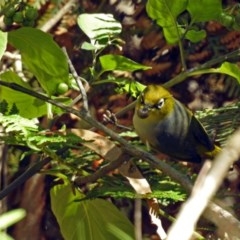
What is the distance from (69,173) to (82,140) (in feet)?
0.73

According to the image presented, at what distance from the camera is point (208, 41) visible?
2.19 metres

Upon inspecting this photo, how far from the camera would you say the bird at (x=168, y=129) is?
136 centimetres

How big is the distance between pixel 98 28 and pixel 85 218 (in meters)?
0.31

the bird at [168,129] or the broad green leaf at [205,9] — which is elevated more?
the broad green leaf at [205,9]

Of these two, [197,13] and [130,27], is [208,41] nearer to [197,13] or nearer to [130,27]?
[130,27]

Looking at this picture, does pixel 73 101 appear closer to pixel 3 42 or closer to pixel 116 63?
pixel 116 63

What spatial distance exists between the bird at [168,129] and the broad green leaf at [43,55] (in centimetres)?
17

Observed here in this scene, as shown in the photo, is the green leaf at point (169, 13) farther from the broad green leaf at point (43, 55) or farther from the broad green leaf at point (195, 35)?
the broad green leaf at point (43, 55)

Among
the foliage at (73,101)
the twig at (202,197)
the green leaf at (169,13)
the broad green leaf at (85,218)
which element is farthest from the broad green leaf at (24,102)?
the twig at (202,197)

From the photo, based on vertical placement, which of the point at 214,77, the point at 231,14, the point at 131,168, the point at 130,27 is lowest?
the point at 214,77

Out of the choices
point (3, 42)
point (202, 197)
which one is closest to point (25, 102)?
point (3, 42)

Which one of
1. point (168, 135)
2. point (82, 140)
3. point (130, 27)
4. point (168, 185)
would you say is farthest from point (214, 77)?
point (82, 140)

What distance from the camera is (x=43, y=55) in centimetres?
122

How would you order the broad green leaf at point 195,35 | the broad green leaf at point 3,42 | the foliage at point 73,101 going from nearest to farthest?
the broad green leaf at point 3,42 < the foliage at point 73,101 < the broad green leaf at point 195,35
